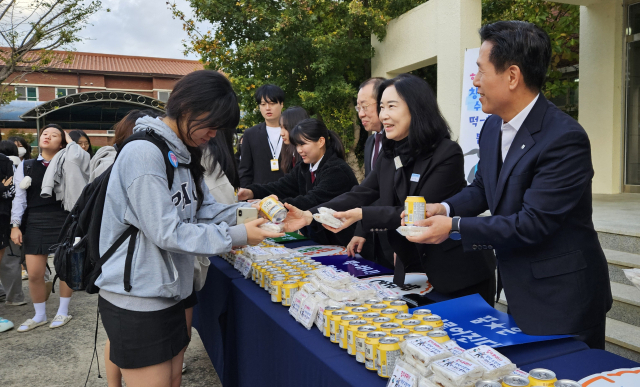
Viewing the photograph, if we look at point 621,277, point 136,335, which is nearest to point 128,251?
point 136,335

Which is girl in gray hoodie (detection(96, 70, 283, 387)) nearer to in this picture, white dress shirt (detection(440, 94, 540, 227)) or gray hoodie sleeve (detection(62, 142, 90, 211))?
white dress shirt (detection(440, 94, 540, 227))

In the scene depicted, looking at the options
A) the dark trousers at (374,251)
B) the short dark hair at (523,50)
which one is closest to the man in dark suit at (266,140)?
the dark trousers at (374,251)

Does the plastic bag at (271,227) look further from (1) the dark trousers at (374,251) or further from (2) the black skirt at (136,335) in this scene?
(1) the dark trousers at (374,251)

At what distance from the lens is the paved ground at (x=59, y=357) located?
128 inches

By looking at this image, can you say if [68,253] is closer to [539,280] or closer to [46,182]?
[539,280]

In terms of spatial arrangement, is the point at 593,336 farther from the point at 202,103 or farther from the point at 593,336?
the point at 202,103

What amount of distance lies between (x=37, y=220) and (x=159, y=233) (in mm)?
3299

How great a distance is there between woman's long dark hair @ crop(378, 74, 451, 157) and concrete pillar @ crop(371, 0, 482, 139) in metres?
5.64

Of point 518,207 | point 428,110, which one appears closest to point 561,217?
point 518,207

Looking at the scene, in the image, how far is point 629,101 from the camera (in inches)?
274

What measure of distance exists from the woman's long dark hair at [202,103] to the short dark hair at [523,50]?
93cm

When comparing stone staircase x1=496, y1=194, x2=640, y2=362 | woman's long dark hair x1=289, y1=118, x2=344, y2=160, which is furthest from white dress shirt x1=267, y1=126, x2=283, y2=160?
stone staircase x1=496, y1=194, x2=640, y2=362

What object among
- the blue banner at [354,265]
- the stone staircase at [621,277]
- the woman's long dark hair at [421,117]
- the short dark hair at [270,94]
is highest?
the short dark hair at [270,94]

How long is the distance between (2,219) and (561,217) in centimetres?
493
